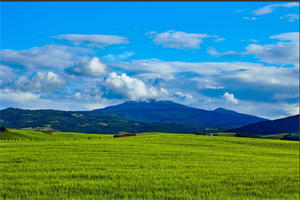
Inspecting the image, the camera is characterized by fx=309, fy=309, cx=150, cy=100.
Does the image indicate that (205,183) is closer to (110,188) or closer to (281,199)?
(281,199)

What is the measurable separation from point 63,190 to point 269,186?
11.4 meters

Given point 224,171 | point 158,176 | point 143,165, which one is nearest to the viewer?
point 158,176

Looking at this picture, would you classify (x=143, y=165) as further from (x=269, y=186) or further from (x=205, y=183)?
(x=269, y=186)

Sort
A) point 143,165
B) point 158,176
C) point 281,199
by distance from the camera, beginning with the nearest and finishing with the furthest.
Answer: point 281,199, point 158,176, point 143,165

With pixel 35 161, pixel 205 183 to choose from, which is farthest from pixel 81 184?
pixel 35 161

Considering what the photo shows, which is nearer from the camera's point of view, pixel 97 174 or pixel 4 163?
pixel 97 174

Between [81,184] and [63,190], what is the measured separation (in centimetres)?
124

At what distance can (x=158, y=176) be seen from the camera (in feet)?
61.9

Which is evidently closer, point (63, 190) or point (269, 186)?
point (63, 190)

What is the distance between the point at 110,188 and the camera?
636 inches

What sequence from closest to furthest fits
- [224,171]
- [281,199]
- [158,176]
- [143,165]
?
1. [281,199]
2. [158,176]
3. [224,171]
4. [143,165]

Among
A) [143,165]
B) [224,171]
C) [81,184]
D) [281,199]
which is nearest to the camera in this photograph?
[281,199]

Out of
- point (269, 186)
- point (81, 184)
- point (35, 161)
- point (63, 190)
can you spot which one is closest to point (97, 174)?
point (81, 184)

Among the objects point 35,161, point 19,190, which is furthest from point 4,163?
point 19,190
